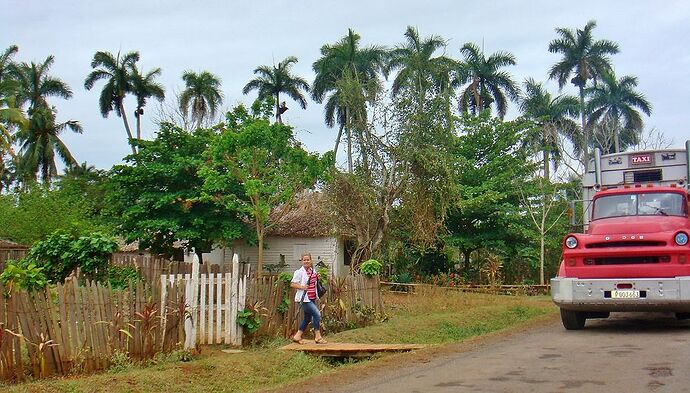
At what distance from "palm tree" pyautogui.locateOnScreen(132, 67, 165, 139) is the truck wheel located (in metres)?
42.1

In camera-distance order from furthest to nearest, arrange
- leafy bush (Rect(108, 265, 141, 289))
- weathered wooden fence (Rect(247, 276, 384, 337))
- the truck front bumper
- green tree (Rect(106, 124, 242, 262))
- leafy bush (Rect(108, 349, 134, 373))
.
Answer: green tree (Rect(106, 124, 242, 262)) → leafy bush (Rect(108, 265, 141, 289)) → weathered wooden fence (Rect(247, 276, 384, 337)) → the truck front bumper → leafy bush (Rect(108, 349, 134, 373))

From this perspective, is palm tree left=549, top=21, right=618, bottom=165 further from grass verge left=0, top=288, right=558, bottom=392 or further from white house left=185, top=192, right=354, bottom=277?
grass verge left=0, top=288, right=558, bottom=392

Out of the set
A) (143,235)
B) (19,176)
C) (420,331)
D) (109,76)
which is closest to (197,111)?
(109,76)

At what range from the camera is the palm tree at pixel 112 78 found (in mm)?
50844

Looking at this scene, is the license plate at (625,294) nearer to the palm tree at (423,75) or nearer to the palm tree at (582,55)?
the palm tree at (423,75)

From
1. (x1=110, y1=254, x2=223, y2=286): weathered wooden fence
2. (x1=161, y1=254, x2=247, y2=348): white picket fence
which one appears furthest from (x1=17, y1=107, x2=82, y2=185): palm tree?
(x1=161, y1=254, x2=247, y2=348): white picket fence

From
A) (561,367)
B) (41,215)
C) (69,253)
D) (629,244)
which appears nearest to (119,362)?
(69,253)

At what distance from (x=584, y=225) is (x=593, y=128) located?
109 feet

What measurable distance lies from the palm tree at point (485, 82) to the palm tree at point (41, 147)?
28.1 m

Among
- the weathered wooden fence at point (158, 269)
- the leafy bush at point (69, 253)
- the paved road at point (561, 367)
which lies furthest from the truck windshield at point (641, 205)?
the leafy bush at point (69, 253)

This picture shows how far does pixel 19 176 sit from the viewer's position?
51844mm

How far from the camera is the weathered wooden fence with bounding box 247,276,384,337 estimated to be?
519 inches

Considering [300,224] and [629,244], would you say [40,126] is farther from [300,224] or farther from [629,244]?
[629,244]

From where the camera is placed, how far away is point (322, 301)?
14.4 metres
